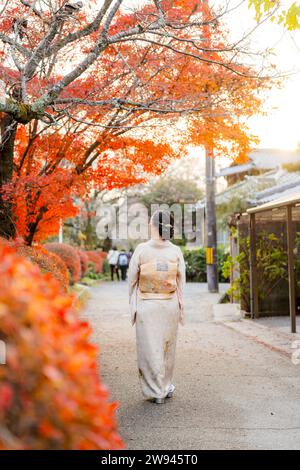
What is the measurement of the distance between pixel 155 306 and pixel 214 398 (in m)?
1.17

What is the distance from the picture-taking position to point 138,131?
1089cm

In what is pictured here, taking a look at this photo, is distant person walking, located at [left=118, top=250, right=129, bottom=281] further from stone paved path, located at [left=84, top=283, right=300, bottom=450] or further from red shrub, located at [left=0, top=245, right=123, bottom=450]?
red shrub, located at [left=0, top=245, right=123, bottom=450]

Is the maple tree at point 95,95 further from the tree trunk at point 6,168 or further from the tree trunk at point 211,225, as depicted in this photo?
the tree trunk at point 211,225

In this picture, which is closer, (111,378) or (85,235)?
(111,378)

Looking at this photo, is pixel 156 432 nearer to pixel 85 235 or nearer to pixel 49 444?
pixel 49 444

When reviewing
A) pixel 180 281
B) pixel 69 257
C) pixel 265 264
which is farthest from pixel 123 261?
pixel 180 281

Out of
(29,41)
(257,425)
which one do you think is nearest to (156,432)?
(257,425)

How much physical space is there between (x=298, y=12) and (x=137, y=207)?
132ft

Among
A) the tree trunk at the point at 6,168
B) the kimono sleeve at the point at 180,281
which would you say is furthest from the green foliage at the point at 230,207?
the kimono sleeve at the point at 180,281

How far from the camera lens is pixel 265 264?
13.7 m

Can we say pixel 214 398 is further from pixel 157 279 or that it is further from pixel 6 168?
pixel 6 168

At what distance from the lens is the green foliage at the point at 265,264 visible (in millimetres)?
13633

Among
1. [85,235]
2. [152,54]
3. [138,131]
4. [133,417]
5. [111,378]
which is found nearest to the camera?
[133,417]

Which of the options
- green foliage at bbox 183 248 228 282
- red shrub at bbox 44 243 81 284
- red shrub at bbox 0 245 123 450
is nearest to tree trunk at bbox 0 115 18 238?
red shrub at bbox 0 245 123 450
